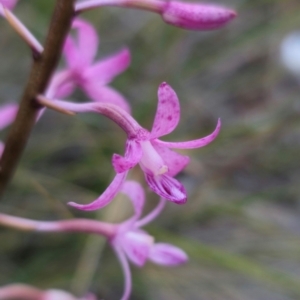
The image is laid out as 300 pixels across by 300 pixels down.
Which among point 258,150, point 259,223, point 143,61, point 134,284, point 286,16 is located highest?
point 286,16

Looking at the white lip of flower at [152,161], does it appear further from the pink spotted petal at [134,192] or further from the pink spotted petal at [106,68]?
the pink spotted petal at [106,68]

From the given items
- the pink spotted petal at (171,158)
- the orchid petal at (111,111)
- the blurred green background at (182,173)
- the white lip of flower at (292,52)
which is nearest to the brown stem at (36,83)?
the orchid petal at (111,111)

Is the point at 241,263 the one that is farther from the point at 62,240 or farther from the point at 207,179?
the point at 62,240

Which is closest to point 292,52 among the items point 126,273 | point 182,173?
point 182,173

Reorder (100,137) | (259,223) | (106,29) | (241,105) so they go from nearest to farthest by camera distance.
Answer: (259,223), (100,137), (106,29), (241,105)

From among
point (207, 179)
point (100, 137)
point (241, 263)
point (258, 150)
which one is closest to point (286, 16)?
point (258, 150)

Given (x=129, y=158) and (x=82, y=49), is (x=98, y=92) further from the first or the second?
(x=129, y=158)
